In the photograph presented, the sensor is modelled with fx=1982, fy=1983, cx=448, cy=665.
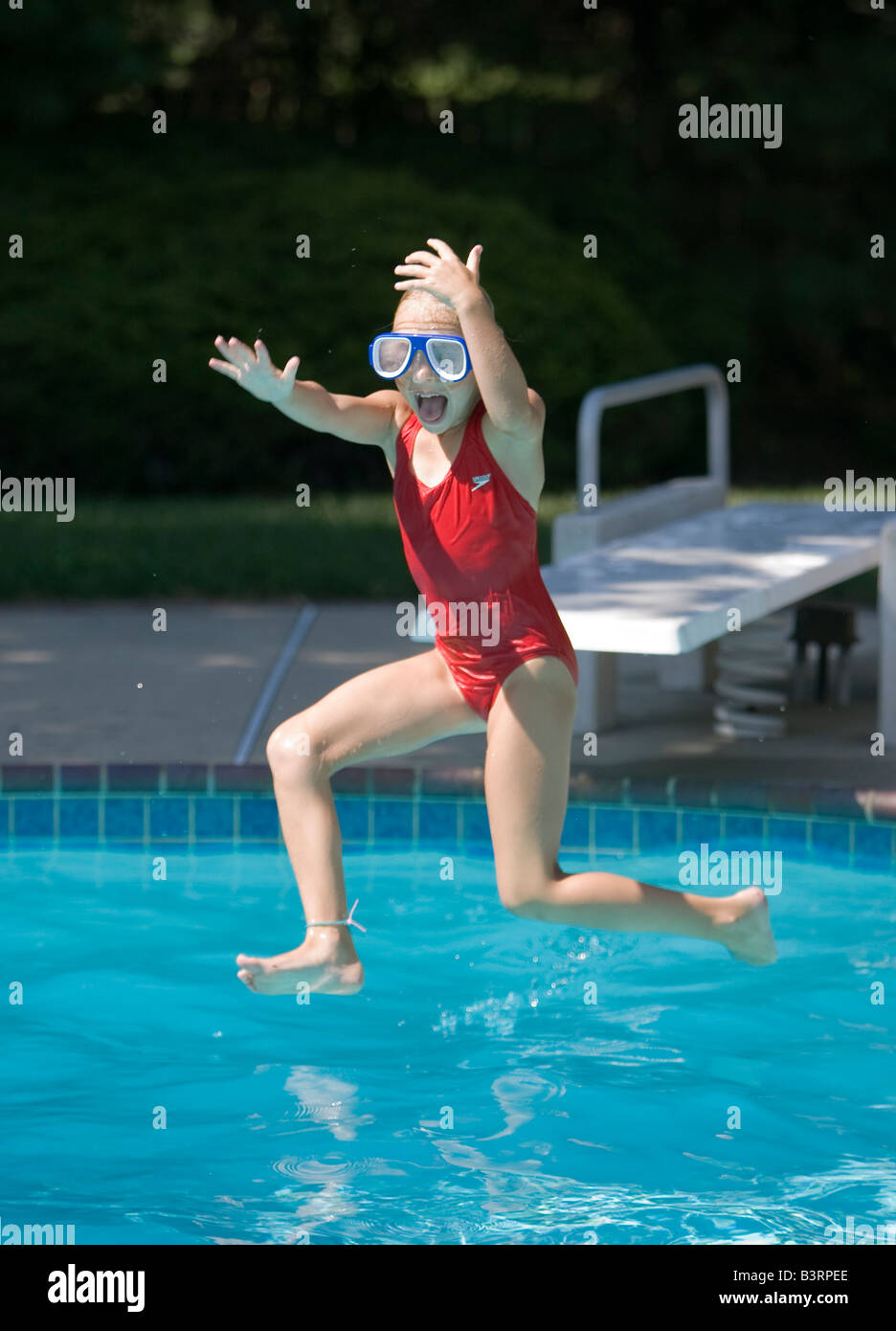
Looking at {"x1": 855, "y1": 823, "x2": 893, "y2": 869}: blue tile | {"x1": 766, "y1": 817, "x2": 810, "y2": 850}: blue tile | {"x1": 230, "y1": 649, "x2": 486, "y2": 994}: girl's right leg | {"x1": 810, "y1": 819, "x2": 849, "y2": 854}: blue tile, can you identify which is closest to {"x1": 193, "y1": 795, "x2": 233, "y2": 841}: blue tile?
{"x1": 766, "y1": 817, "x2": 810, "y2": 850}: blue tile

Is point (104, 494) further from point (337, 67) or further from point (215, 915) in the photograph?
point (215, 915)

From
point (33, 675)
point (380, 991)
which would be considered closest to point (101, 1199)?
point (380, 991)

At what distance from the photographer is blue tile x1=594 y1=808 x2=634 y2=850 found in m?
6.97

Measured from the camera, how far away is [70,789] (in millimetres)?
7168

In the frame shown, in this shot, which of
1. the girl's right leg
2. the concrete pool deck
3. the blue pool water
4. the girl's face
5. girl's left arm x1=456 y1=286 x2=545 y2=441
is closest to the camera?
girl's left arm x1=456 y1=286 x2=545 y2=441

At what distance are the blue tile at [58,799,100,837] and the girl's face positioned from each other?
10.0 ft

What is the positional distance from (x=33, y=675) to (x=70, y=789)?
198cm

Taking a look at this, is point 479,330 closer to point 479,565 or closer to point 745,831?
point 479,565

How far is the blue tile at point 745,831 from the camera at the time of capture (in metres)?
6.82

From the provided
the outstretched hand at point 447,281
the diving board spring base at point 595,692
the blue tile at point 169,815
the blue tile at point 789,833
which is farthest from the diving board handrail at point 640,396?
the outstretched hand at point 447,281

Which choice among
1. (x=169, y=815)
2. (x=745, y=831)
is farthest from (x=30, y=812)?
(x=745, y=831)

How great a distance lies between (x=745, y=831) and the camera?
6.82 metres

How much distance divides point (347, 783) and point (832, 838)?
1.75 metres

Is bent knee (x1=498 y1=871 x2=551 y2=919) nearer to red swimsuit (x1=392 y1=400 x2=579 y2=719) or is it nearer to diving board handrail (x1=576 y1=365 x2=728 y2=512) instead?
red swimsuit (x1=392 y1=400 x2=579 y2=719)
